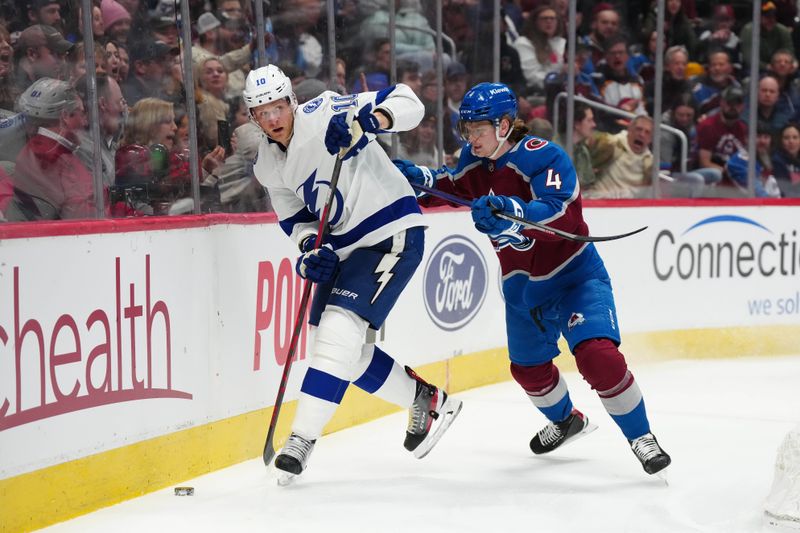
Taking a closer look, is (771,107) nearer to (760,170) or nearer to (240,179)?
(760,170)

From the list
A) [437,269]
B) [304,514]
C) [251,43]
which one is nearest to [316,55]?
[251,43]

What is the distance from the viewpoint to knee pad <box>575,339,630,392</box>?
3311 mm

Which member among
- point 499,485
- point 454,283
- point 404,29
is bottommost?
point 499,485

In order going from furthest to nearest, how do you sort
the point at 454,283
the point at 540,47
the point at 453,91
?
the point at 540,47 < the point at 453,91 < the point at 454,283

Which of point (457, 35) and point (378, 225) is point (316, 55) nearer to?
point (457, 35)

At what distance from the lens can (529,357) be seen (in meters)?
3.65

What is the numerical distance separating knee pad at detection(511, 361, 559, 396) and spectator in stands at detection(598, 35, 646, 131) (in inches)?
112

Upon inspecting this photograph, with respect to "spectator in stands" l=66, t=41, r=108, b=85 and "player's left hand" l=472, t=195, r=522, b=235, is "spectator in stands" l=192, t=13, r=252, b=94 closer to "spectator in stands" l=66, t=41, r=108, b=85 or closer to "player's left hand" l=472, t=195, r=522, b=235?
"spectator in stands" l=66, t=41, r=108, b=85

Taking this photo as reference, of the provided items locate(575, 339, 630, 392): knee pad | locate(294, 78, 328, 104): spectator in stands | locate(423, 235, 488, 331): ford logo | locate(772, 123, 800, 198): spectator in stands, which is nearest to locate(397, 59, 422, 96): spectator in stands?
locate(294, 78, 328, 104): spectator in stands

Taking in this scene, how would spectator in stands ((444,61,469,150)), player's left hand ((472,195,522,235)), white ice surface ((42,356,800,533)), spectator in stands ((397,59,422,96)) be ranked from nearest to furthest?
white ice surface ((42,356,800,533)) < player's left hand ((472,195,522,235)) < spectator in stands ((397,59,422,96)) < spectator in stands ((444,61,469,150))

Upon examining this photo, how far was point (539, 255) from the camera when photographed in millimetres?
3488

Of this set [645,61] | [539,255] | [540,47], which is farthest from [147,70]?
A: [645,61]

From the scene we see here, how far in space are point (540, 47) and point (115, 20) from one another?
9.42 feet

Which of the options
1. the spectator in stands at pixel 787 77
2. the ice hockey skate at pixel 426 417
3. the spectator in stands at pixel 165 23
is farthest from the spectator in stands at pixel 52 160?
the spectator in stands at pixel 787 77
